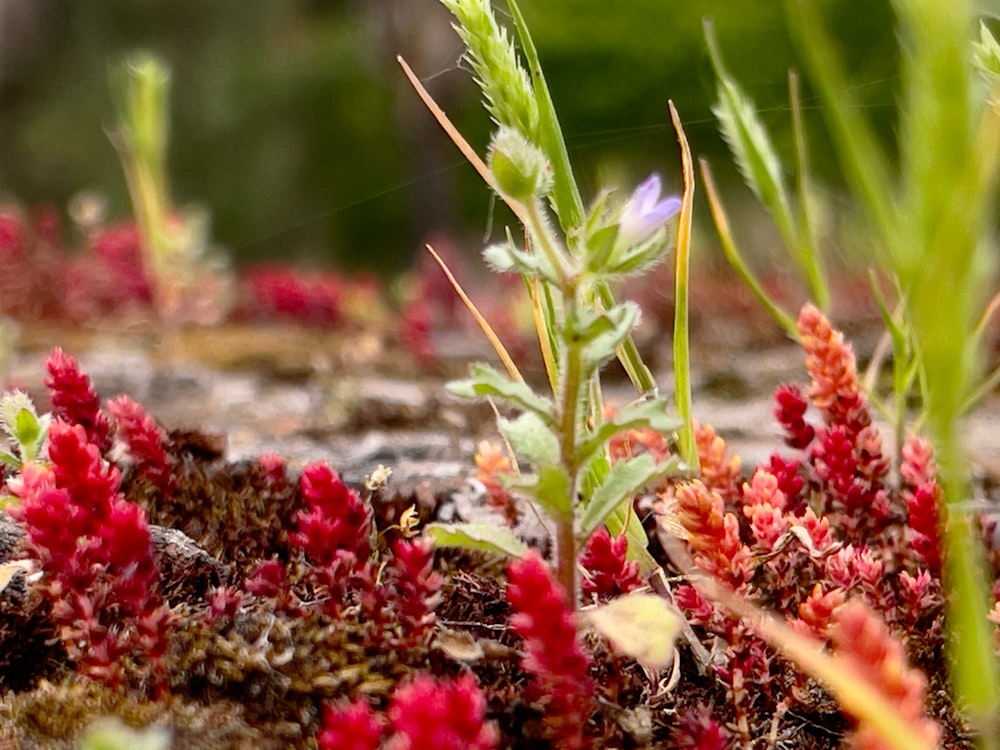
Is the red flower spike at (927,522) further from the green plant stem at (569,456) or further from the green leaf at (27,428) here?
the green leaf at (27,428)

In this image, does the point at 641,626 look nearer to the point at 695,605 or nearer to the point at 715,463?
the point at 695,605

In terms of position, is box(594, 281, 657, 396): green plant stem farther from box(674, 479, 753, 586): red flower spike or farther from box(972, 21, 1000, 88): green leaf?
box(972, 21, 1000, 88): green leaf

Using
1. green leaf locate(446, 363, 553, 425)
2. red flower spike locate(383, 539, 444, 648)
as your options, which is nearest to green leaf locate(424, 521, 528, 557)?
red flower spike locate(383, 539, 444, 648)

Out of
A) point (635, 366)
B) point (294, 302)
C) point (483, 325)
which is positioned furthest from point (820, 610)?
point (294, 302)

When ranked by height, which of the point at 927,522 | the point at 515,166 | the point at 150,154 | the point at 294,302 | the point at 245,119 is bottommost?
the point at 294,302

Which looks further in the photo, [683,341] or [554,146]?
[683,341]

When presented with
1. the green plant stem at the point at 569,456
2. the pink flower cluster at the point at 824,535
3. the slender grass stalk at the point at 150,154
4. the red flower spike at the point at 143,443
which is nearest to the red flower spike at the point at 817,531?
the pink flower cluster at the point at 824,535
